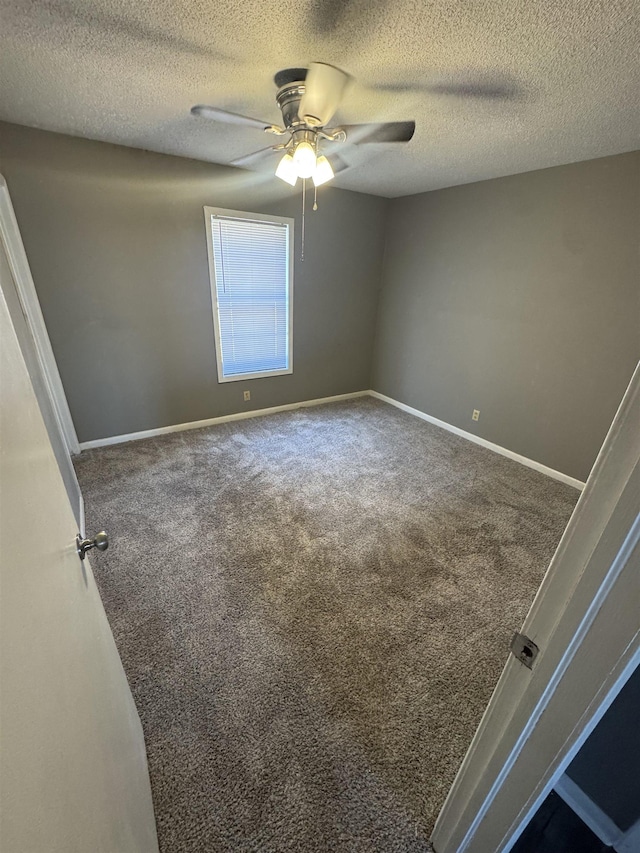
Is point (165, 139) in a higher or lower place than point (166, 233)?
higher

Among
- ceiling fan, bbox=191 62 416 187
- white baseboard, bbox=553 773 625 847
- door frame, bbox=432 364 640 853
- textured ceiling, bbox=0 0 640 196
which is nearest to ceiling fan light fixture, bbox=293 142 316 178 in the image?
ceiling fan, bbox=191 62 416 187

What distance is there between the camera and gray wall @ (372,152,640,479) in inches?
95.9

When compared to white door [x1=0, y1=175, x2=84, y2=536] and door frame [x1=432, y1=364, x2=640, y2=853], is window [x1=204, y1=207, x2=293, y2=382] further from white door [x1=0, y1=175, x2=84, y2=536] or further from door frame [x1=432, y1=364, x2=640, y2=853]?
door frame [x1=432, y1=364, x2=640, y2=853]

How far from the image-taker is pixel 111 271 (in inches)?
111

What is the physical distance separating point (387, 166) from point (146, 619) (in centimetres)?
344

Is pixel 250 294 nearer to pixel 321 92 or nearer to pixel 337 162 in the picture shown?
pixel 337 162

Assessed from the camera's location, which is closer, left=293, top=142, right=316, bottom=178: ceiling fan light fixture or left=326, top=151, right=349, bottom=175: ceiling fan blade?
left=293, top=142, right=316, bottom=178: ceiling fan light fixture

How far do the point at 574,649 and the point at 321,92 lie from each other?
80.7 inches

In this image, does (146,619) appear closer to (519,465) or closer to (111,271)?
(111,271)

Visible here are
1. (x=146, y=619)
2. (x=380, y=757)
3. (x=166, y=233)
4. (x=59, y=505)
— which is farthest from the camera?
(x=166, y=233)

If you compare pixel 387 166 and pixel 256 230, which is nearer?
pixel 387 166

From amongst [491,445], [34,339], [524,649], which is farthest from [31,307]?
[491,445]

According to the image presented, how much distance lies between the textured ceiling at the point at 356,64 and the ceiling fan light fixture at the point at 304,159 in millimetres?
277

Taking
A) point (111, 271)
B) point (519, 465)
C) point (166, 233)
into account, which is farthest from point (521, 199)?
point (111, 271)
